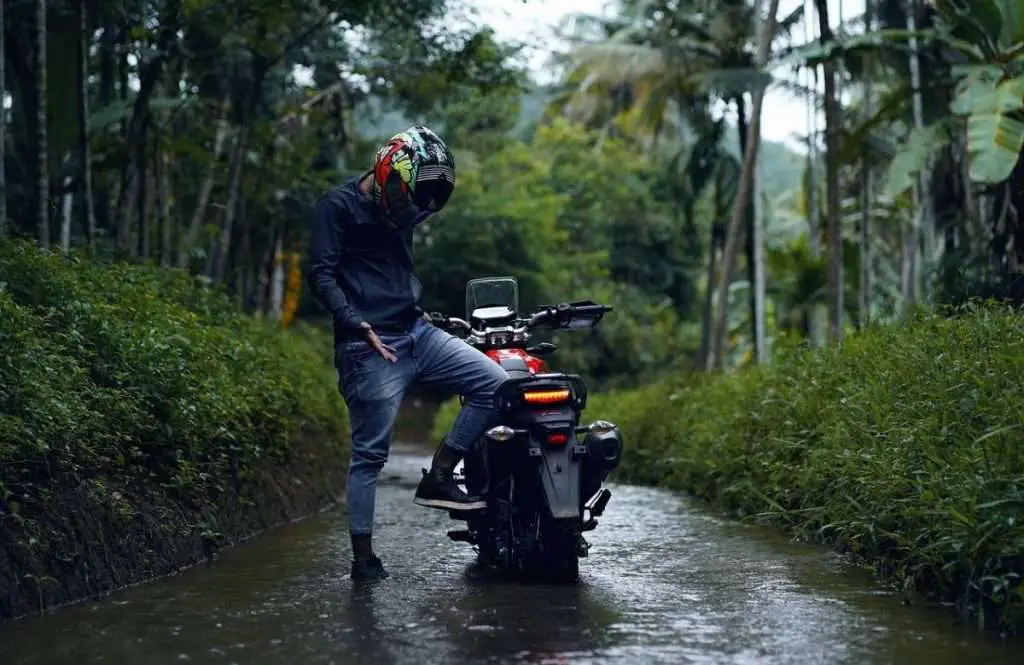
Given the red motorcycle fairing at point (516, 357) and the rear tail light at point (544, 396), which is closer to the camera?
the rear tail light at point (544, 396)

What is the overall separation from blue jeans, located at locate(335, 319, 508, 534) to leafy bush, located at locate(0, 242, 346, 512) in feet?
3.87

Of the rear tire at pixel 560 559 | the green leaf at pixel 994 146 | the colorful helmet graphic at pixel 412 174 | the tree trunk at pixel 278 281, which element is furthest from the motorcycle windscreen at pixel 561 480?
the tree trunk at pixel 278 281

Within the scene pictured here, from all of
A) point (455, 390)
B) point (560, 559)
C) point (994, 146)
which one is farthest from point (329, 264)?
point (994, 146)

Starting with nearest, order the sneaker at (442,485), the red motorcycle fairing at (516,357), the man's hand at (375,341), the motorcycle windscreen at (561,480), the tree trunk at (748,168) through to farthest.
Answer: the motorcycle windscreen at (561,480)
the man's hand at (375,341)
the sneaker at (442,485)
the red motorcycle fairing at (516,357)
the tree trunk at (748,168)

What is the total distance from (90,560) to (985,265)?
41.2 feet

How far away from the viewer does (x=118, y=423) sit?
7.18m

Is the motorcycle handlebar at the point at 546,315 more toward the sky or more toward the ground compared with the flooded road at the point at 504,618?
more toward the sky

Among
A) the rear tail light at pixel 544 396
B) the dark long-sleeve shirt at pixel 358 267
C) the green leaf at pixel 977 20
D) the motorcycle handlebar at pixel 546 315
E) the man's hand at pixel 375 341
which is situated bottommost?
the rear tail light at pixel 544 396

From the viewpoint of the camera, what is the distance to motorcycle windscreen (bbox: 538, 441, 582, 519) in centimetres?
643

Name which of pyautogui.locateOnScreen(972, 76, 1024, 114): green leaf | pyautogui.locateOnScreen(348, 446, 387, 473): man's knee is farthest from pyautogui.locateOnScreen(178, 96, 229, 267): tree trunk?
pyautogui.locateOnScreen(348, 446, 387, 473): man's knee

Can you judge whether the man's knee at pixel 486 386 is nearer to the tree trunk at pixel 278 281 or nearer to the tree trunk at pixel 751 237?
the tree trunk at pixel 751 237

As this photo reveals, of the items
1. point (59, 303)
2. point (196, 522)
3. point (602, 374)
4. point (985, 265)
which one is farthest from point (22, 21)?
point (602, 374)

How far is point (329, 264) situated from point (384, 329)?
0.41 metres

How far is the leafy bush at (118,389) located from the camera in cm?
626
